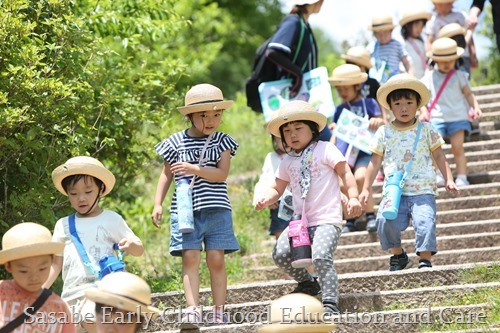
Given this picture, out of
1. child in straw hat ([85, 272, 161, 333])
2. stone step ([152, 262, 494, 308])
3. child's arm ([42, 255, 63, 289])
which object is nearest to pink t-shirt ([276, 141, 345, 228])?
stone step ([152, 262, 494, 308])

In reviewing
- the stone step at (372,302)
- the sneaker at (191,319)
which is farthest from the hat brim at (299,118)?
the sneaker at (191,319)

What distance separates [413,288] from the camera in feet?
25.5

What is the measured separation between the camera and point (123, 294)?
5344 mm

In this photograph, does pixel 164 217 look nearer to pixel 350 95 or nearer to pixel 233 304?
pixel 350 95

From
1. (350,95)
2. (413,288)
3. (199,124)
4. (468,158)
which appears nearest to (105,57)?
(199,124)

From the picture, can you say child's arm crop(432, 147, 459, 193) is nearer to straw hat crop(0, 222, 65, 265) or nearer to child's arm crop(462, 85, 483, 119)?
child's arm crop(462, 85, 483, 119)

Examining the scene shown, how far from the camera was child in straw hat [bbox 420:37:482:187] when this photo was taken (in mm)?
10695

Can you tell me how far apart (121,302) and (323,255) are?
2.29 m

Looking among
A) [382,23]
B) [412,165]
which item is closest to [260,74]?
[382,23]

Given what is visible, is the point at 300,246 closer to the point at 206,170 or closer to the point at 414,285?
the point at 206,170

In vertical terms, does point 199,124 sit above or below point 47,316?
above

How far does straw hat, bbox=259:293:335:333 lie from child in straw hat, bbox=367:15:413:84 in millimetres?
6789

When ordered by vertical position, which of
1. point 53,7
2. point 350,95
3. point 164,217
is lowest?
point 164,217

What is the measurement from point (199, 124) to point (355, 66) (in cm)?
301
